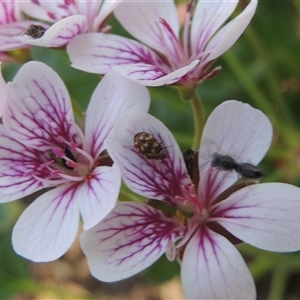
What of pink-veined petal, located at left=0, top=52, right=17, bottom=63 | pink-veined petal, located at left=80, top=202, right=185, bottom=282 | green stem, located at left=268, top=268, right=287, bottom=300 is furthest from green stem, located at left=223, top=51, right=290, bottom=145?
pink-veined petal, located at left=80, top=202, right=185, bottom=282

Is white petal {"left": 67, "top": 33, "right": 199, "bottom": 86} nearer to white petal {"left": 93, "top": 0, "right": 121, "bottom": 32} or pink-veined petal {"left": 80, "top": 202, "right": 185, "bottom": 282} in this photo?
white petal {"left": 93, "top": 0, "right": 121, "bottom": 32}

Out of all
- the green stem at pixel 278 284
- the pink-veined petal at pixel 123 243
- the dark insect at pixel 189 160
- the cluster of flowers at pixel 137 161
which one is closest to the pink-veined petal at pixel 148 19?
the cluster of flowers at pixel 137 161

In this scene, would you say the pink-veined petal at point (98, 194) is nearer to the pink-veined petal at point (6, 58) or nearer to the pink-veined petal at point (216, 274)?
the pink-veined petal at point (216, 274)

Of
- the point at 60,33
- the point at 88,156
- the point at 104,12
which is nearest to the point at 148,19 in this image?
the point at 104,12

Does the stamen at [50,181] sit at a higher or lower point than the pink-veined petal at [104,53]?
lower

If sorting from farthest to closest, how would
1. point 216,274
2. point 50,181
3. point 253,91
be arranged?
point 253,91, point 50,181, point 216,274

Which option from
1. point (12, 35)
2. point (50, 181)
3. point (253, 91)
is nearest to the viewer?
point (50, 181)

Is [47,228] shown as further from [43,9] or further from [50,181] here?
[43,9]

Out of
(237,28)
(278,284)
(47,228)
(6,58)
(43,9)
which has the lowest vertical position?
(278,284)
